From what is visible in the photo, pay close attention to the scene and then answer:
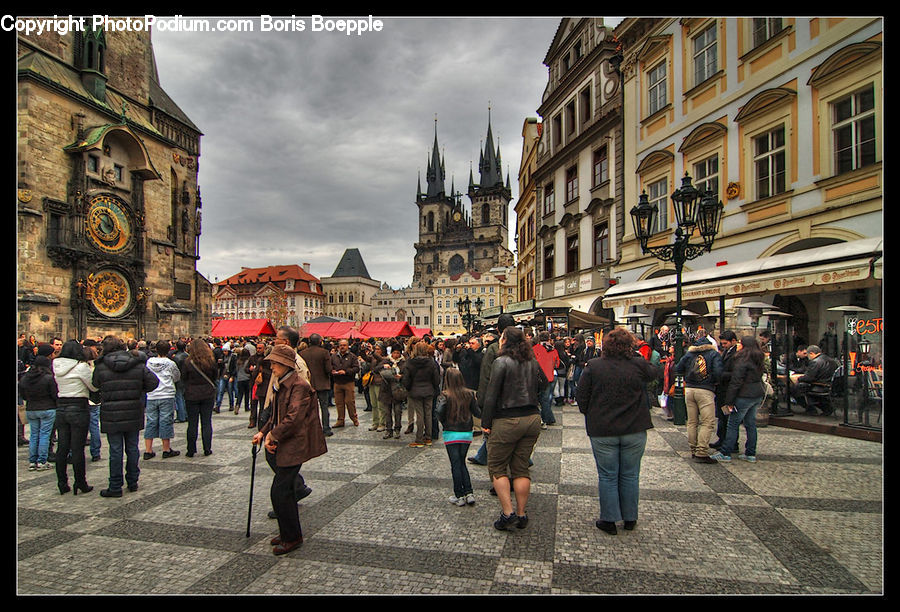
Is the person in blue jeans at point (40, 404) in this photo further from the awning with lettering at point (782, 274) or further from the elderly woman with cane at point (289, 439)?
the awning with lettering at point (782, 274)

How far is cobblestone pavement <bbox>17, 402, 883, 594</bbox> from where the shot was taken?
3.56 meters

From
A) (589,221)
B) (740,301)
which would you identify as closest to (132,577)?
(740,301)

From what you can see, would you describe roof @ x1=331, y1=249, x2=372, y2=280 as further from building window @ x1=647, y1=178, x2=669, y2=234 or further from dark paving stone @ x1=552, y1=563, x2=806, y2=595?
dark paving stone @ x1=552, y1=563, x2=806, y2=595

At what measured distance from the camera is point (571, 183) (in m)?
24.8

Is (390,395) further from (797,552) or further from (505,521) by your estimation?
(797,552)

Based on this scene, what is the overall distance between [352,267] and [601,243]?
113 m

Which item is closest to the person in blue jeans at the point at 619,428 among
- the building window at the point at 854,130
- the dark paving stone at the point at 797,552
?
the dark paving stone at the point at 797,552

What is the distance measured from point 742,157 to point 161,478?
52.3 feet

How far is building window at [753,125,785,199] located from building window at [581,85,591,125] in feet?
34.4

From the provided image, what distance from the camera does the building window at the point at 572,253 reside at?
24.0 metres
